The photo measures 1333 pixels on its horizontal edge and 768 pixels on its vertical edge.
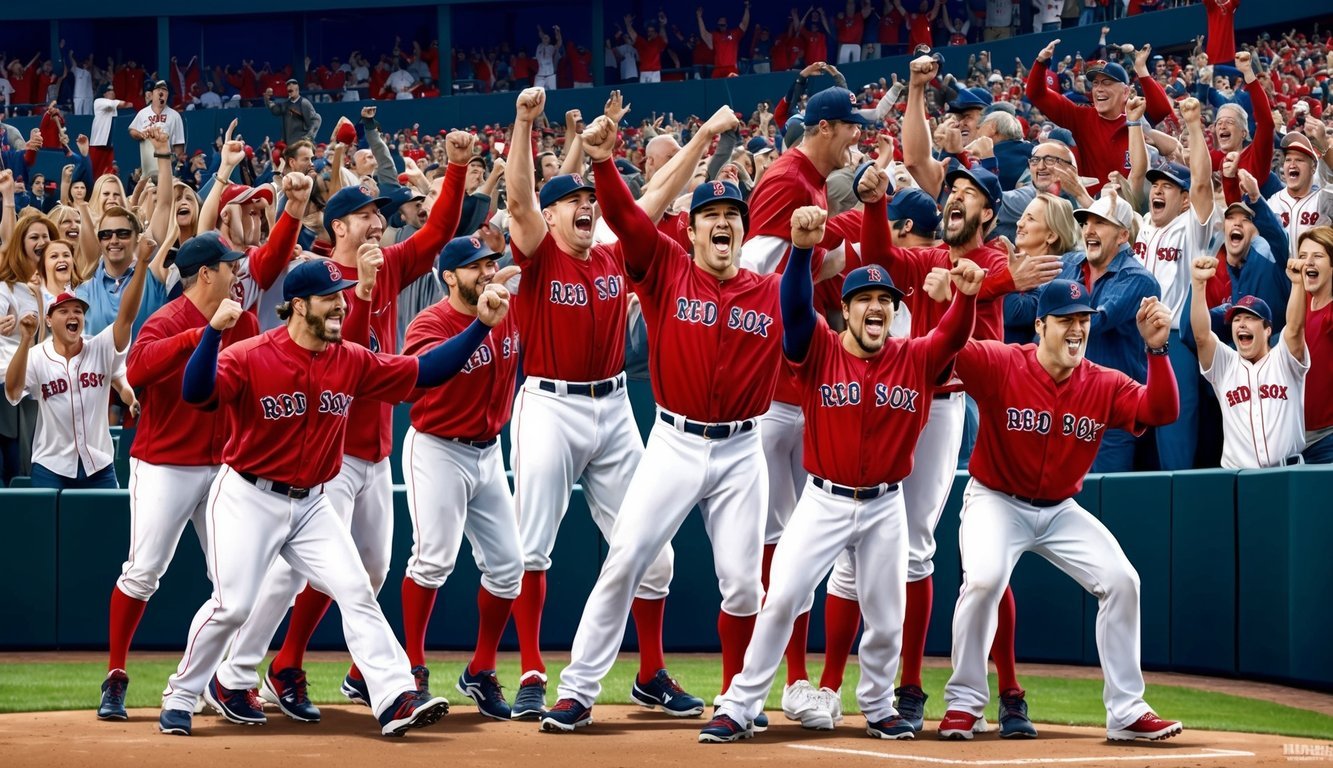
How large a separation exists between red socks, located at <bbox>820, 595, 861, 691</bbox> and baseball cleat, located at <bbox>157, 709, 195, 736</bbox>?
2.79 m

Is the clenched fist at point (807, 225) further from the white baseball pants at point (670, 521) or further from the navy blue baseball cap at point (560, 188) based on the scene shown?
the navy blue baseball cap at point (560, 188)

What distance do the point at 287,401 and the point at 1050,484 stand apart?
10.9 feet

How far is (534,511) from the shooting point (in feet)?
25.0

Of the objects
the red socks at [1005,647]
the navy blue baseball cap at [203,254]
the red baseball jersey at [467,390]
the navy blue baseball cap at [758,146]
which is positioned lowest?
the red socks at [1005,647]

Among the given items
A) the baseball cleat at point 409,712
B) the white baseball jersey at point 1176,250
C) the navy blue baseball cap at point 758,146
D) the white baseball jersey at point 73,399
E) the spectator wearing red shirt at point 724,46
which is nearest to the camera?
the baseball cleat at point 409,712

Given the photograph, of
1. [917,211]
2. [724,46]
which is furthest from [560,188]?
[724,46]

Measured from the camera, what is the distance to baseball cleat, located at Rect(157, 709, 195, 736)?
6.96 m

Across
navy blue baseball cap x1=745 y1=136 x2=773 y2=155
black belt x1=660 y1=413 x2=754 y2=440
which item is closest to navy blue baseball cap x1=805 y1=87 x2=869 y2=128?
black belt x1=660 y1=413 x2=754 y2=440

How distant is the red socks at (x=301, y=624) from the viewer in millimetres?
7633

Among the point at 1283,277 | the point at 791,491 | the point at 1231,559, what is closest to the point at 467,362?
the point at 791,491

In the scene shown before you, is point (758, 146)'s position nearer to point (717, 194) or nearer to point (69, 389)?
point (69, 389)

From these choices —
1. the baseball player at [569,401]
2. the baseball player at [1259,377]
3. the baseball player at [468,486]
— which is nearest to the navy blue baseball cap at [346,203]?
the baseball player at [468,486]

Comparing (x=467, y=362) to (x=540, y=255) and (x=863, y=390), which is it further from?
(x=863, y=390)

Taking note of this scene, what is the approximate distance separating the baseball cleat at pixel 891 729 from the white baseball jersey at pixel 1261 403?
11.2 ft
